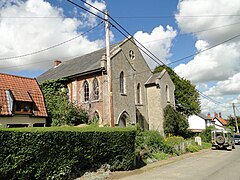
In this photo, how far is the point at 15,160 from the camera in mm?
8398

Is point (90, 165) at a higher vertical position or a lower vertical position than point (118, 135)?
lower

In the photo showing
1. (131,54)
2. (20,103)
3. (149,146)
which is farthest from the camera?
(131,54)

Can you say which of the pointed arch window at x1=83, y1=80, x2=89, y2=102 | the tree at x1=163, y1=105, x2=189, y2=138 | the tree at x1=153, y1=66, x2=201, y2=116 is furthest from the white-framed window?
the tree at x1=153, y1=66, x2=201, y2=116

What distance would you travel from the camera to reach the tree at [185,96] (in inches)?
1641

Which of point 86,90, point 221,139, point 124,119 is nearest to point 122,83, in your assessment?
point 124,119

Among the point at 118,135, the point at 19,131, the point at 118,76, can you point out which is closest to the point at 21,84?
the point at 118,76

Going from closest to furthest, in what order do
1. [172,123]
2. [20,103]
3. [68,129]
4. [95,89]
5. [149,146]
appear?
[68,129]
[149,146]
[20,103]
[95,89]
[172,123]

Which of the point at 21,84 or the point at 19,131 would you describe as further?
the point at 21,84

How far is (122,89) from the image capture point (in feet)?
83.3

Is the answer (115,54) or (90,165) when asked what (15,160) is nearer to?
(90,165)

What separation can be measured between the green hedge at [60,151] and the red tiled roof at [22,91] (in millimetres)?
9878

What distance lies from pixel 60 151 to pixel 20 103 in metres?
11.2

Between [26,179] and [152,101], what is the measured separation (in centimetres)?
2329

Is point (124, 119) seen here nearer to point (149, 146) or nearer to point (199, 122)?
point (149, 146)
